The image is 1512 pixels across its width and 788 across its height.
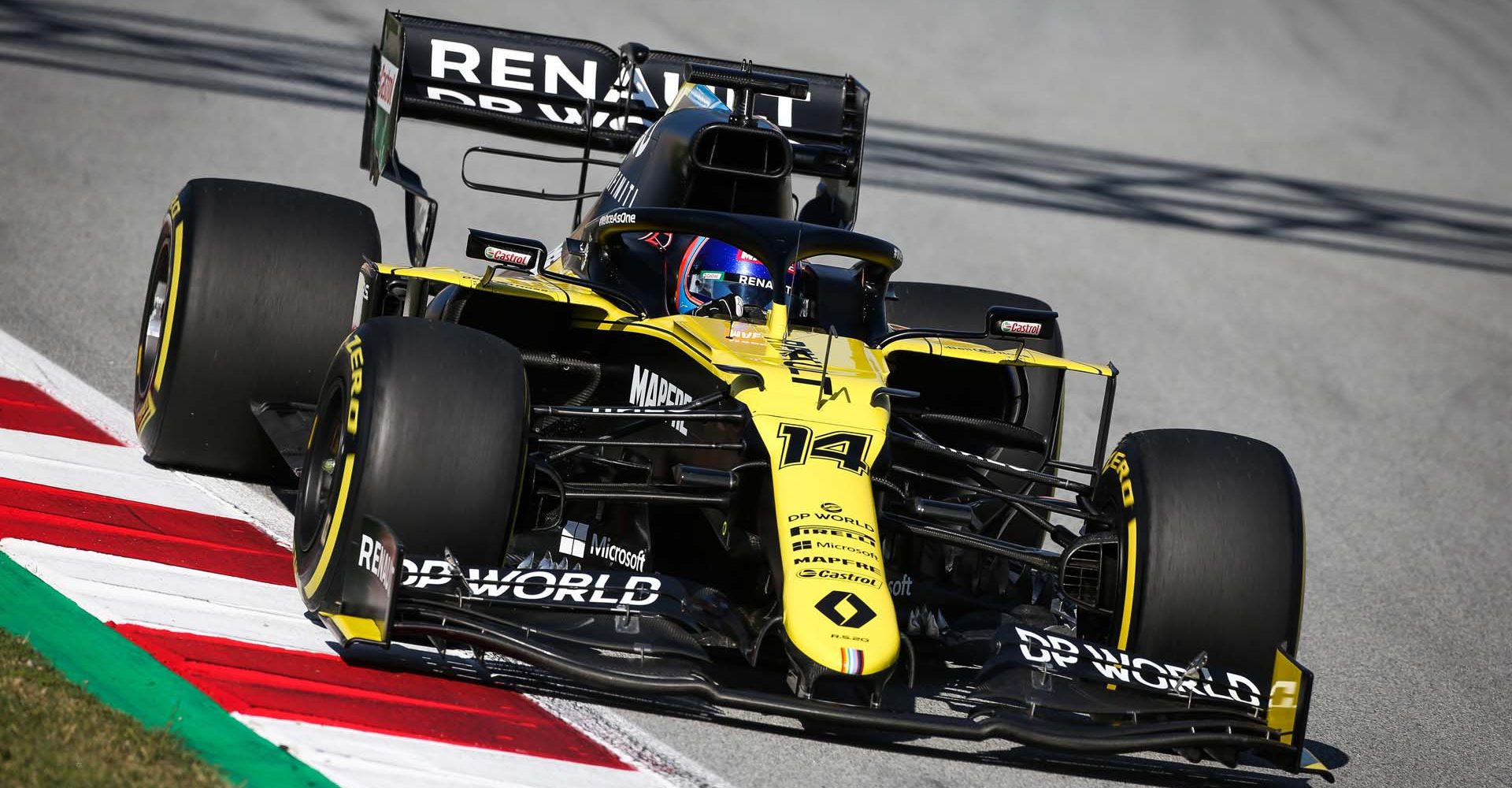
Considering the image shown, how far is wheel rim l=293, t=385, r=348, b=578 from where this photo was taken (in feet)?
16.9

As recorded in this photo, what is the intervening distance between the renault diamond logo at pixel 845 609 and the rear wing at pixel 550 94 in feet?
11.9

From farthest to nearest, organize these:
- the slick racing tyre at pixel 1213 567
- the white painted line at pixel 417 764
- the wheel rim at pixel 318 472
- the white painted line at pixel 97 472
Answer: the white painted line at pixel 97 472
the wheel rim at pixel 318 472
the slick racing tyre at pixel 1213 567
the white painted line at pixel 417 764

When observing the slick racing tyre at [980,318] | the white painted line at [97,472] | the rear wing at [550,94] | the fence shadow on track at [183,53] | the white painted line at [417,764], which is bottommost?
the white painted line at [417,764]

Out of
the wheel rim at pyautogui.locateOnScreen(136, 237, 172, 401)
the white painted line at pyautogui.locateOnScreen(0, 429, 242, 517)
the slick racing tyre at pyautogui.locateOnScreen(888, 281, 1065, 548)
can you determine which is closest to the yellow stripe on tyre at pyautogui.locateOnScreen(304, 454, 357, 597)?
the white painted line at pyautogui.locateOnScreen(0, 429, 242, 517)

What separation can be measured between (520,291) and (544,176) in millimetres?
8743

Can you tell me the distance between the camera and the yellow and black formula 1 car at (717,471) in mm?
4629

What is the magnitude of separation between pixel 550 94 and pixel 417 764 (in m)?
4.37

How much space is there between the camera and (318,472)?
5.32m

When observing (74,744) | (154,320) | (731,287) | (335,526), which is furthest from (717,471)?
(154,320)

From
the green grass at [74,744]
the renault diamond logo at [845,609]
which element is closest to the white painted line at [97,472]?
the green grass at [74,744]

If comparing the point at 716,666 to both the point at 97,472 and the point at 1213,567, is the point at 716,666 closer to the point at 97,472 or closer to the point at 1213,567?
the point at 1213,567

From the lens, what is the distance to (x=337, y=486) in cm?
489

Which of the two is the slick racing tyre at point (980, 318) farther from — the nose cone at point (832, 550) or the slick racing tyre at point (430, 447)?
the slick racing tyre at point (430, 447)

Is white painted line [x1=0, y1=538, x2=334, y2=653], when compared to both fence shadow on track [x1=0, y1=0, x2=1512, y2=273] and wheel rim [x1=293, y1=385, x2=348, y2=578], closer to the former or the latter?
wheel rim [x1=293, y1=385, x2=348, y2=578]
